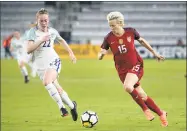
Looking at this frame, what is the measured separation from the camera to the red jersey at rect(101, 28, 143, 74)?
864cm

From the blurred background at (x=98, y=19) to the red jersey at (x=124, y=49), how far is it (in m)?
32.1

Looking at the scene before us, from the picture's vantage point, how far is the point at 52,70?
9.34 metres

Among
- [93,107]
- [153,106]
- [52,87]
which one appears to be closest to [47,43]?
[52,87]

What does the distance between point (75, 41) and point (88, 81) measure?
19.0 m

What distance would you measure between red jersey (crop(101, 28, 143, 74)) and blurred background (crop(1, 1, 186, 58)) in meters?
32.1

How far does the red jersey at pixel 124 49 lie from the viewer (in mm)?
8641

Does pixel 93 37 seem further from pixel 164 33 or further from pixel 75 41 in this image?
pixel 164 33

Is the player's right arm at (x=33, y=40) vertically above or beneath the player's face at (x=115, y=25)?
beneath

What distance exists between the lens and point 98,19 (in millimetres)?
43250

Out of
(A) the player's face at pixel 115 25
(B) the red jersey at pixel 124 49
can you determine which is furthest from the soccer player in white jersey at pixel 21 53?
(A) the player's face at pixel 115 25

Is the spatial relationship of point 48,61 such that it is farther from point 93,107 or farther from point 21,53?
point 21,53

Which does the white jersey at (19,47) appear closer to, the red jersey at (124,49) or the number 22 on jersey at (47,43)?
the number 22 on jersey at (47,43)

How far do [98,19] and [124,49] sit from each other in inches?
A: 1369

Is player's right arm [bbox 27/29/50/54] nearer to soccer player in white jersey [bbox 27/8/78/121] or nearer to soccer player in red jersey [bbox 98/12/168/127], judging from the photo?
soccer player in white jersey [bbox 27/8/78/121]
